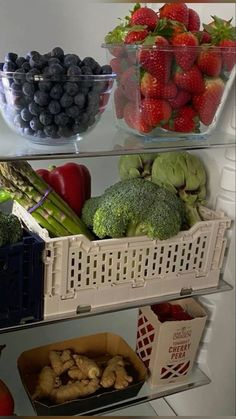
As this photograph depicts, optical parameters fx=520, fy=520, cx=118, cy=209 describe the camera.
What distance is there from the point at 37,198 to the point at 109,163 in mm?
322

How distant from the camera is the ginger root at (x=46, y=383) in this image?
1.12 m

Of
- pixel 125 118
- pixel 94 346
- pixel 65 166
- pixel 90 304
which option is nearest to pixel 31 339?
pixel 94 346

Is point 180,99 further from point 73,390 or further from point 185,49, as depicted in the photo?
point 73,390

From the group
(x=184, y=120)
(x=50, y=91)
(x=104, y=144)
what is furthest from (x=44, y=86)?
(x=184, y=120)

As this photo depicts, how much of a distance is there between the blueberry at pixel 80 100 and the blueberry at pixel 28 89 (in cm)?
7

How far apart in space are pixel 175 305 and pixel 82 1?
2.44ft

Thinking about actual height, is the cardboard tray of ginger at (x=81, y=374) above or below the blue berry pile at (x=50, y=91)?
below

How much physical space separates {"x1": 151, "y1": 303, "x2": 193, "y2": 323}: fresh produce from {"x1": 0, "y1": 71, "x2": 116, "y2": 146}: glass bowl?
52 centimetres

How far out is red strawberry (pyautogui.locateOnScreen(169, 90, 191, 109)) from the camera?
100cm

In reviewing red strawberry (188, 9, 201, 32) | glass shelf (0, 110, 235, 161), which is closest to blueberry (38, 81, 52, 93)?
glass shelf (0, 110, 235, 161)

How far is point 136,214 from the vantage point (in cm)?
102

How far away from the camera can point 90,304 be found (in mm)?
1048

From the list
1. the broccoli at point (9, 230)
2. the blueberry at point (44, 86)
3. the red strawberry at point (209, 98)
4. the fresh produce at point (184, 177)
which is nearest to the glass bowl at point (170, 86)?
the red strawberry at point (209, 98)

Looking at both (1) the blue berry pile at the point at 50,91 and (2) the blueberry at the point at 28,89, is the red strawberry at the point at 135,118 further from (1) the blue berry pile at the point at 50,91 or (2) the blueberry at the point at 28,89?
(2) the blueberry at the point at 28,89
